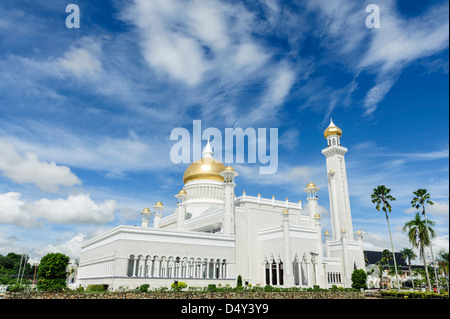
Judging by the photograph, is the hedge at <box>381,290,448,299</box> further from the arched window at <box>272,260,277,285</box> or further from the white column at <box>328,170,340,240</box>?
the white column at <box>328,170,340,240</box>

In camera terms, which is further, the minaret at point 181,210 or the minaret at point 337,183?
the minaret at point 337,183

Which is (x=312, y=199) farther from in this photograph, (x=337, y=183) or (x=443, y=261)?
(x=443, y=261)

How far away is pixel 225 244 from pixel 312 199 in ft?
46.0

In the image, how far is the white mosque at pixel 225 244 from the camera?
108ft

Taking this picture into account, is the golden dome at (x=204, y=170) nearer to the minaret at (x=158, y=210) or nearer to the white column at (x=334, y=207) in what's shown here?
the minaret at (x=158, y=210)

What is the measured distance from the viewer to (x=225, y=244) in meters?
38.1

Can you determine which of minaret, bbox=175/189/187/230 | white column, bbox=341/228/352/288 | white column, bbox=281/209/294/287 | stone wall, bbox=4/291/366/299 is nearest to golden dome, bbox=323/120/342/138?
white column, bbox=341/228/352/288

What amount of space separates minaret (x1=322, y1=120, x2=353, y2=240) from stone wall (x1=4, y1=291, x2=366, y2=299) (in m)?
16.6

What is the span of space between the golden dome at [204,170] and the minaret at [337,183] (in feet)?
57.5

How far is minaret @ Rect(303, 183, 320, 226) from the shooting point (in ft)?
144

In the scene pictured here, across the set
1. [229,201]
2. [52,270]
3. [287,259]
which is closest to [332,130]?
[229,201]

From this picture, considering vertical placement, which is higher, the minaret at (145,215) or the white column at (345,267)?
A: the minaret at (145,215)

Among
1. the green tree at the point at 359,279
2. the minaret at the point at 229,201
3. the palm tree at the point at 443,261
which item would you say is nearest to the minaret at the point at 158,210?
the minaret at the point at 229,201
